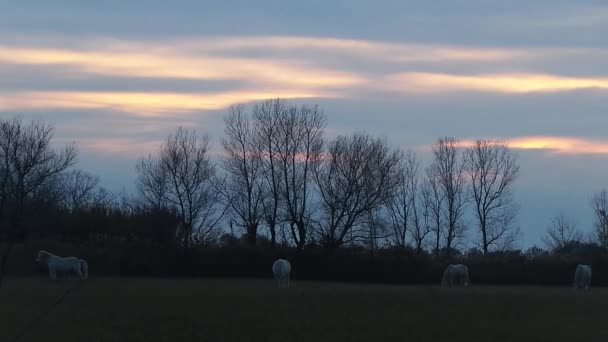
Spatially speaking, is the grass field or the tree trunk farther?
the tree trunk

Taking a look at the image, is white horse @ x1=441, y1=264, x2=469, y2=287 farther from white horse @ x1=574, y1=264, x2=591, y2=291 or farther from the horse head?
the horse head

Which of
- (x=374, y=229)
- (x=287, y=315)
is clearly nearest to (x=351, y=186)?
(x=374, y=229)

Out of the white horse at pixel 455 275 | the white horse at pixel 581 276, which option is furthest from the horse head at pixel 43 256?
the white horse at pixel 581 276

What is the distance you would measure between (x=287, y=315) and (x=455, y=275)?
2612 cm

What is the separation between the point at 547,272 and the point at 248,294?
31346 millimetres

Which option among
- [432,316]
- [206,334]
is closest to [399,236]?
[432,316]

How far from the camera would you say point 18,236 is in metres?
60.0

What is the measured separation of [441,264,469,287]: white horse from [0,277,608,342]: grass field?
45.0 feet

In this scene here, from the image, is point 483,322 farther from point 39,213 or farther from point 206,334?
point 39,213

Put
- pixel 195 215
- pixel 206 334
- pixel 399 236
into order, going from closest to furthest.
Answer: pixel 206 334, pixel 195 215, pixel 399 236

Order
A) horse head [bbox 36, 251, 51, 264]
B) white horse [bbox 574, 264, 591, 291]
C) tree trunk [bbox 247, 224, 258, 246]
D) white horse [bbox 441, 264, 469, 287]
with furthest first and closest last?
tree trunk [bbox 247, 224, 258, 246], white horse [bbox 441, 264, 469, 287], white horse [bbox 574, 264, 591, 291], horse head [bbox 36, 251, 51, 264]

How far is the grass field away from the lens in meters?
20.4

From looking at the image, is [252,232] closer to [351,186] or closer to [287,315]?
[351,186]

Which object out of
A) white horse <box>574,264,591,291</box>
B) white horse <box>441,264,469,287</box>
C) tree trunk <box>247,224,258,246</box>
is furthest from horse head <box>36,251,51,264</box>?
white horse <box>574,264,591,291</box>
